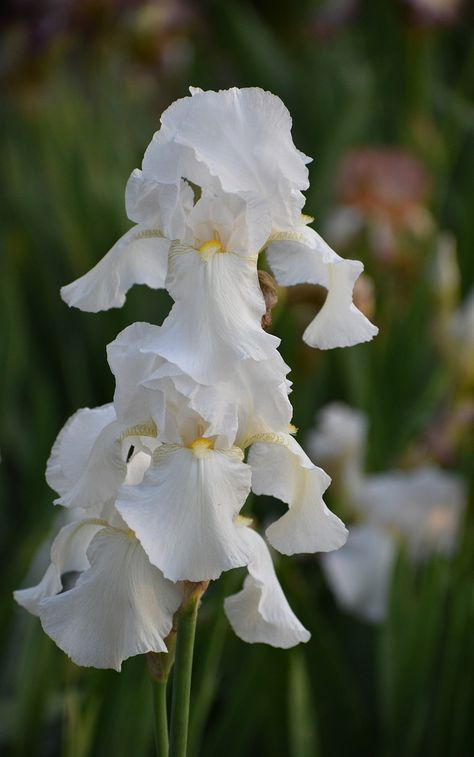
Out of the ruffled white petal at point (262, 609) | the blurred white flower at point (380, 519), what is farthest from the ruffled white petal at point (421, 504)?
the ruffled white petal at point (262, 609)

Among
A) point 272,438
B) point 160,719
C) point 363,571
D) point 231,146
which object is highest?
point 231,146

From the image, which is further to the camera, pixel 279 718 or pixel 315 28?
pixel 315 28

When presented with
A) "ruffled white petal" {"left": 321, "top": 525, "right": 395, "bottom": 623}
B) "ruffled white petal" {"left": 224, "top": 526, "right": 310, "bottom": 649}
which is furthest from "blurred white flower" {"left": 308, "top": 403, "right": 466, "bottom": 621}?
"ruffled white petal" {"left": 224, "top": 526, "right": 310, "bottom": 649}

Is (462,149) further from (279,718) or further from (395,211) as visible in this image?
(279,718)

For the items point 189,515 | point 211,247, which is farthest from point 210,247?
point 189,515

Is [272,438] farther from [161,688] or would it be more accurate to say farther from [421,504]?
[421,504]

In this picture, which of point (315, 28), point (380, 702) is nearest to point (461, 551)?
point (380, 702)
